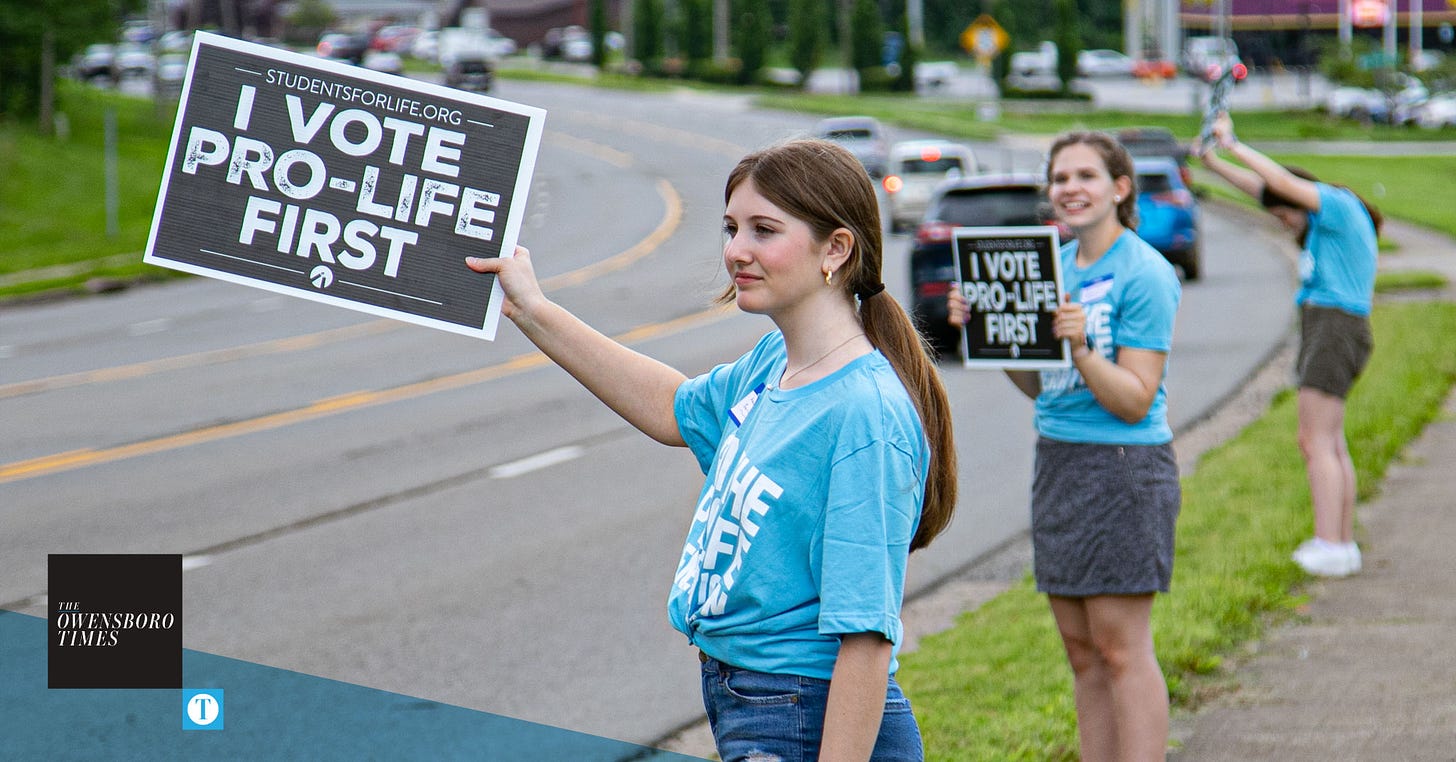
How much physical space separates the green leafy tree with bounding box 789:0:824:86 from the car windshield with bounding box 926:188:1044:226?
5527cm

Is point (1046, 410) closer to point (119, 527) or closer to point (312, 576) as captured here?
point (312, 576)

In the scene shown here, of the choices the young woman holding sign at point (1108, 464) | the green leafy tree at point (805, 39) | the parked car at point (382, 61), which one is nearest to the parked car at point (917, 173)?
the young woman holding sign at point (1108, 464)

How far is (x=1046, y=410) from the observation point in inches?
180

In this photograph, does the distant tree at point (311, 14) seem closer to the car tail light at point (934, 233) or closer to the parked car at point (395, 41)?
the parked car at point (395, 41)

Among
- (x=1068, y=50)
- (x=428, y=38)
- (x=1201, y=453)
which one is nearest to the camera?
(x=1201, y=453)

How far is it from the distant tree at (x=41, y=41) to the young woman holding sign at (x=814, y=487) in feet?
114

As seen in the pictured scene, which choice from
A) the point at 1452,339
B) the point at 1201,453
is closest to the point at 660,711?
the point at 1201,453

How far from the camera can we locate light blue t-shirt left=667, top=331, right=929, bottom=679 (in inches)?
101

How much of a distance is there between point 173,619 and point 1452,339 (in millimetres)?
12295

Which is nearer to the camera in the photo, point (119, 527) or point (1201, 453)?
point (119, 527)

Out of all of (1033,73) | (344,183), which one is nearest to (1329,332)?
(344,183)

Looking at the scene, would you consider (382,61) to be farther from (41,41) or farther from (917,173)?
(917,173)

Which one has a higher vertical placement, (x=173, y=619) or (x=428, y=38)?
(x=428, y=38)

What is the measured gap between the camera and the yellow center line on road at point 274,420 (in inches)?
426
